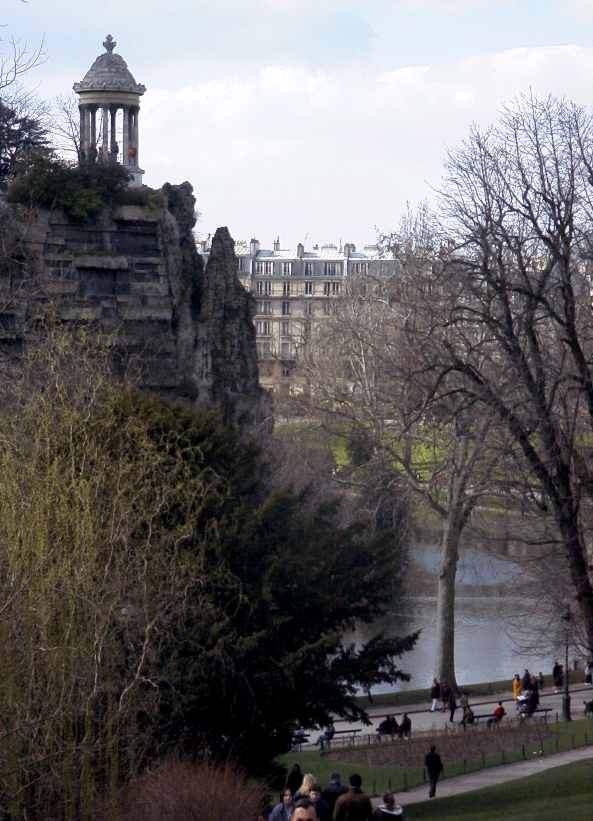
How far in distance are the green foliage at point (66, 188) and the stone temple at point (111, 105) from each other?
1128cm

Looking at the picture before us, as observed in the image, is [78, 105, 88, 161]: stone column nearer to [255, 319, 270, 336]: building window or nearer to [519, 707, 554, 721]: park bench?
[519, 707, 554, 721]: park bench

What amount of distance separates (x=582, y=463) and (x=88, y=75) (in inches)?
1107

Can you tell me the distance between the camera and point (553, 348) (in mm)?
20016

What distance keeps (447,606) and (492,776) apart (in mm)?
11282

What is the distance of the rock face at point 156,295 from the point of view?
88.4 ft

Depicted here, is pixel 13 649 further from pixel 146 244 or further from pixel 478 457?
pixel 478 457

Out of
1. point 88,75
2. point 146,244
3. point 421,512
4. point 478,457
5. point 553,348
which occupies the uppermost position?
point 88,75

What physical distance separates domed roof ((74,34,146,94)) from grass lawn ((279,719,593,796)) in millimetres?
21033

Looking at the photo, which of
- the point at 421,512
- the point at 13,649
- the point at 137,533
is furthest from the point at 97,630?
the point at 421,512

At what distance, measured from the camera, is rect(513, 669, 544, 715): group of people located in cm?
3092

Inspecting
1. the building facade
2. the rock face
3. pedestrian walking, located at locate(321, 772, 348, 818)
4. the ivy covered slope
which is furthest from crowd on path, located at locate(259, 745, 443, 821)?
the building facade

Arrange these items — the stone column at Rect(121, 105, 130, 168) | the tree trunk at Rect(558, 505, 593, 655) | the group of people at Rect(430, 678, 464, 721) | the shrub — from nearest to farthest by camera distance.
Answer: the shrub, the tree trunk at Rect(558, 505, 593, 655), the group of people at Rect(430, 678, 464, 721), the stone column at Rect(121, 105, 130, 168)

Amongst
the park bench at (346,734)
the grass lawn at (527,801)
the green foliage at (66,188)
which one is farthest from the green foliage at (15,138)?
the grass lawn at (527,801)

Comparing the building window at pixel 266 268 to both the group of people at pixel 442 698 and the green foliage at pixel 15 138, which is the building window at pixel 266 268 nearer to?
the green foliage at pixel 15 138
